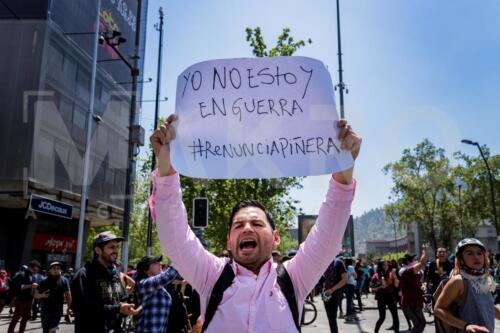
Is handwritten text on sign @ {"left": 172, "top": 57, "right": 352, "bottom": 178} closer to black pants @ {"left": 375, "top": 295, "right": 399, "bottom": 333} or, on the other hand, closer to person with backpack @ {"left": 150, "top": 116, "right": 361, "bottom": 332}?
person with backpack @ {"left": 150, "top": 116, "right": 361, "bottom": 332}

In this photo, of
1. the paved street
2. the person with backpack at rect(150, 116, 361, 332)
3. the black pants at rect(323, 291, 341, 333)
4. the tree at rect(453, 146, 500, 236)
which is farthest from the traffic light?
the tree at rect(453, 146, 500, 236)

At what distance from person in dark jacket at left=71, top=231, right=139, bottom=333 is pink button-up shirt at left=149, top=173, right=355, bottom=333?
266 cm

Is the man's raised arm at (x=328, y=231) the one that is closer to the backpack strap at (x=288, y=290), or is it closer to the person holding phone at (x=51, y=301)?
the backpack strap at (x=288, y=290)

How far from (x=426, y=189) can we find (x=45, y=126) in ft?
125

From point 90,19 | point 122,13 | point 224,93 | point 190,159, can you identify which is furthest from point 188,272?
point 122,13

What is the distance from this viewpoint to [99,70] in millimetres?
27266

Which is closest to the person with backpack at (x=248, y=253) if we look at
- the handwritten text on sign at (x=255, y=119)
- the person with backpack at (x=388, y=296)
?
the handwritten text on sign at (x=255, y=119)

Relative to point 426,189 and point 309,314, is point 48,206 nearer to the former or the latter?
point 309,314

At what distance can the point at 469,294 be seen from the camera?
3.99m

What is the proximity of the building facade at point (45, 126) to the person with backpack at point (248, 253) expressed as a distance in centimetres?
1652

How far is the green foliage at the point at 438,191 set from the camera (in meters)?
46.6

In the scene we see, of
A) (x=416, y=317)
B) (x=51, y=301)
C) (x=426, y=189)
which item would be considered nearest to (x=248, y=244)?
(x=416, y=317)

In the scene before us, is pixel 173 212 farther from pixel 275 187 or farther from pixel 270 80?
pixel 275 187

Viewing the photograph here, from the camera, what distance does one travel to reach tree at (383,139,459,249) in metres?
47.3
